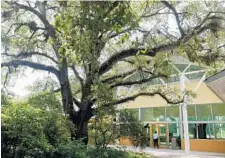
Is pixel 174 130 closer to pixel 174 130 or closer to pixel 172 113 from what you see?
pixel 174 130

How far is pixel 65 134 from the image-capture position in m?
8.26

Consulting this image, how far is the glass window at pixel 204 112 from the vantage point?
723 inches

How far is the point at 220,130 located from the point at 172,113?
3449 mm

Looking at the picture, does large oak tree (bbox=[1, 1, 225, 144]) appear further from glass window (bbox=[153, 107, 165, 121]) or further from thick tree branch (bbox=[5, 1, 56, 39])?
glass window (bbox=[153, 107, 165, 121])

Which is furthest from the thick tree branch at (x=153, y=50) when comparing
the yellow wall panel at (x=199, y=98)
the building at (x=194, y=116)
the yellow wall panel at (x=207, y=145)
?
the yellow wall panel at (x=207, y=145)

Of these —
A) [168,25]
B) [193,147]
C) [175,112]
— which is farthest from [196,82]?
[168,25]

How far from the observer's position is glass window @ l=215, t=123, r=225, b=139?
1768 centimetres

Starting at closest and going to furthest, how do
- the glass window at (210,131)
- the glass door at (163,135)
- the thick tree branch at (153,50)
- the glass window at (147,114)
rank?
the thick tree branch at (153,50) → the glass window at (210,131) → the glass door at (163,135) → the glass window at (147,114)

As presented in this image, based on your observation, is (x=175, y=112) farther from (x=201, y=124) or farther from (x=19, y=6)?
(x=19, y=6)

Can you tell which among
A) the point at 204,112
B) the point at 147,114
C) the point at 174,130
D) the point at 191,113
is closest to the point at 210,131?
the point at 204,112

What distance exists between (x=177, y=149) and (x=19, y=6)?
13.9 metres

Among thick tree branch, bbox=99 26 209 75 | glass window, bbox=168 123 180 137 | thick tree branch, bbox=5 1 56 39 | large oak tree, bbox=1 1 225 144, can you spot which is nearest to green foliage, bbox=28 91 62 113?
large oak tree, bbox=1 1 225 144

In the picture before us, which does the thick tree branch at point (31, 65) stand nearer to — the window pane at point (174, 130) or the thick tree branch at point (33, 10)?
the thick tree branch at point (33, 10)

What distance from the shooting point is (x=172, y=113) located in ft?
67.1
